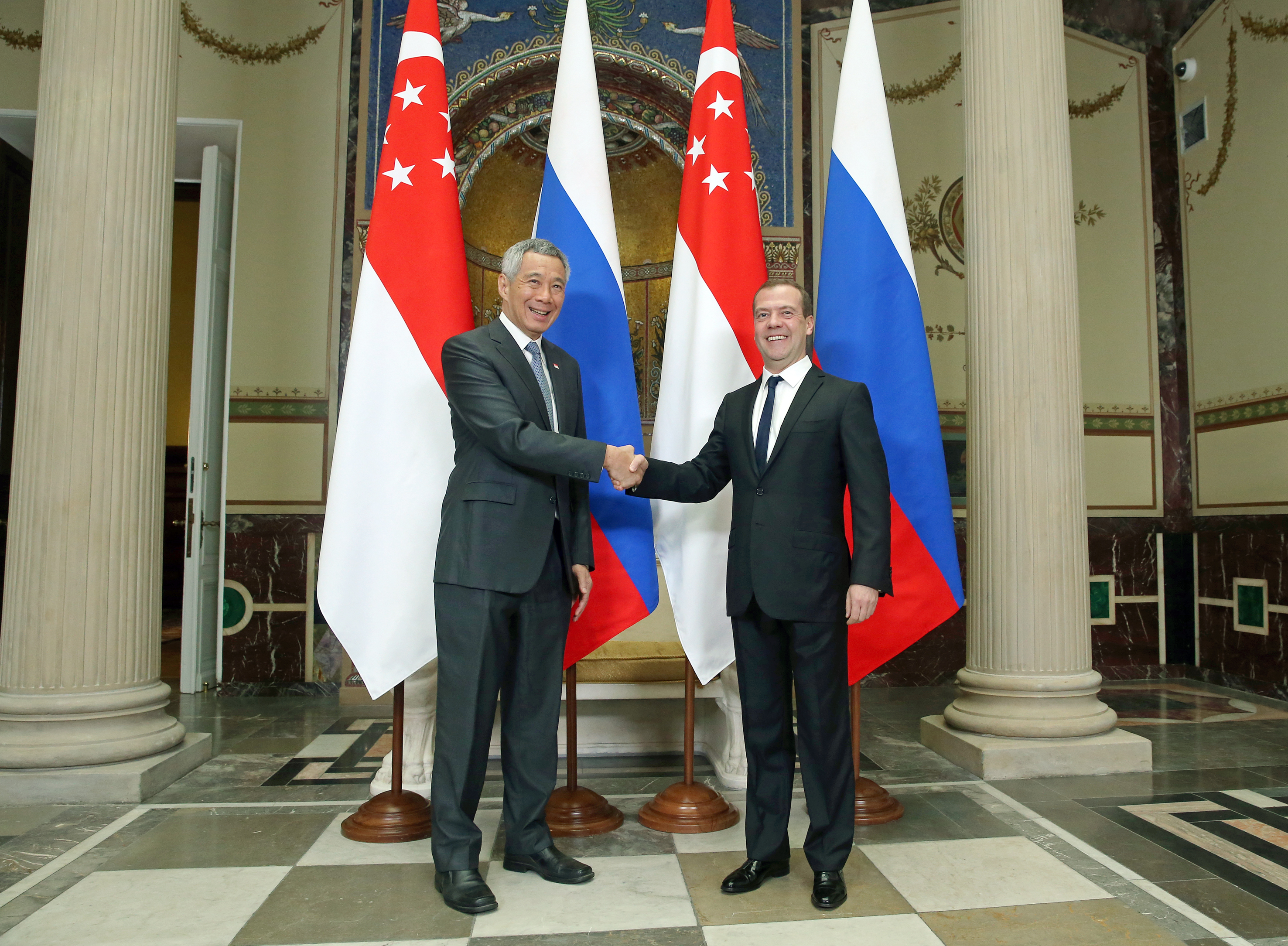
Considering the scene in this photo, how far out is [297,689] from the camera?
511 centimetres

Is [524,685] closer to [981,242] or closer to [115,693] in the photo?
[115,693]

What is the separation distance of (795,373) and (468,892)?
1580 mm

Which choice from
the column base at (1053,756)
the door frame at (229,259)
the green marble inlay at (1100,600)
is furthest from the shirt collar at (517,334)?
the green marble inlay at (1100,600)

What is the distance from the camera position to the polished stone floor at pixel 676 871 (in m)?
2.06

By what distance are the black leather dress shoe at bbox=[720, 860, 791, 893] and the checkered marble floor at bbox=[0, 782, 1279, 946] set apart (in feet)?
0.09

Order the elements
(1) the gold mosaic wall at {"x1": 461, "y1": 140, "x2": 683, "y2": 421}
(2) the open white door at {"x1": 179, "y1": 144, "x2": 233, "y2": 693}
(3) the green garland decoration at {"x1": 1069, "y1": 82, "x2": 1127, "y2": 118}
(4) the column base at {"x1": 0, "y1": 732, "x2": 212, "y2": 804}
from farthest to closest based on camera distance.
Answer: (1) the gold mosaic wall at {"x1": 461, "y1": 140, "x2": 683, "y2": 421}
(3) the green garland decoration at {"x1": 1069, "y1": 82, "x2": 1127, "y2": 118}
(2) the open white door at {"x1": 179, "y1": 144, "x2": 233, "y2": 693}
(4) the column base at {"x1": 0, "y1": 732, "x2": 212, "y2": 804}

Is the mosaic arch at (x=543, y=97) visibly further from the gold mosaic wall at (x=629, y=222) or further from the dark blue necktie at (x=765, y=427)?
the dark blue necktie at (x=765, y=427)

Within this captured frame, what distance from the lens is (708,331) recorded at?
2887 millimetres

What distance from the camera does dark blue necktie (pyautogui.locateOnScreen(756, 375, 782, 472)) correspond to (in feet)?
7.73

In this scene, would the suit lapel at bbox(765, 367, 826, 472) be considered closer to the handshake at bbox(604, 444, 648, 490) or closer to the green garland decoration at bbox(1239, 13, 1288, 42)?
the handshake at bbox(604, 444, 648, 490)

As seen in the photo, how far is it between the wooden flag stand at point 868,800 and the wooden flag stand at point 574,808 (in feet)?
2.56

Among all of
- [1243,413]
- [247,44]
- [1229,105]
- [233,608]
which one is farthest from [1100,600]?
[247,44]

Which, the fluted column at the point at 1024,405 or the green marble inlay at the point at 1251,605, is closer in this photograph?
the fluted column at the point at 1024,405

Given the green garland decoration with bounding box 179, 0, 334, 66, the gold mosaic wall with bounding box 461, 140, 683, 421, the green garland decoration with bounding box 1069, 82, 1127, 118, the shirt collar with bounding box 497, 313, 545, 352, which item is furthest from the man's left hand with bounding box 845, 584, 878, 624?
the green garland decoration with bounding box 1069, 82, 1127, 118
